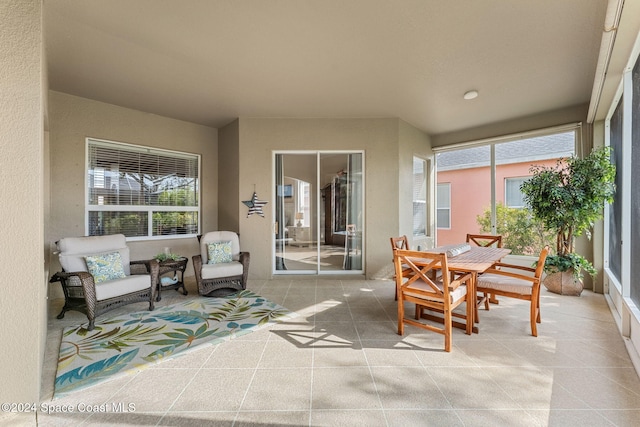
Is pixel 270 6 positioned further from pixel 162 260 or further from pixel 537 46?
pixel 162 260

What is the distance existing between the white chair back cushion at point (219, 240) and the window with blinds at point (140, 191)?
1211 mm

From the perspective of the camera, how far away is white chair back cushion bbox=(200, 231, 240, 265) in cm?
402

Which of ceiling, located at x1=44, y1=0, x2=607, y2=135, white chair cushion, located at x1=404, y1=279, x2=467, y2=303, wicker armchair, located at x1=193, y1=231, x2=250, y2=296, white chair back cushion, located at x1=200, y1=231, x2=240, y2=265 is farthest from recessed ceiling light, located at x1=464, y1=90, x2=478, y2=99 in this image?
white chair back cushion, located at x1=200, y1=231, x2=240, y2=265

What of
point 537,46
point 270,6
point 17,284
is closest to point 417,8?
point 270,6

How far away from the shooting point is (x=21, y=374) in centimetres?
163

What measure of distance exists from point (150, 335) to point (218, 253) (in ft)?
5.14

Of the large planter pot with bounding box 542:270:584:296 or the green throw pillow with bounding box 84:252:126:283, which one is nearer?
the green throw pillow with bounding box 84:252:126:283

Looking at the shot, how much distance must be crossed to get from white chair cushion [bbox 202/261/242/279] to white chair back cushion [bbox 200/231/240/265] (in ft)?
0.80

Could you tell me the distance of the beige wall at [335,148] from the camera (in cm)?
469

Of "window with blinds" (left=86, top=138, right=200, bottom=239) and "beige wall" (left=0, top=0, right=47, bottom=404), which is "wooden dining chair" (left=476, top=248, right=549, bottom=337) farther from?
"window with blinds" (left=86, top=138, right=200, bottom=239)

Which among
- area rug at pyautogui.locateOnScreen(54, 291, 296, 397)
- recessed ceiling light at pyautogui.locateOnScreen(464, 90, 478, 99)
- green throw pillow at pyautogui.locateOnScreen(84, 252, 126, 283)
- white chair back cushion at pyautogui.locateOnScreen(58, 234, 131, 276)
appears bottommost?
area rug at pyautogui.locateOnScreen(54, 291, 296, 397)

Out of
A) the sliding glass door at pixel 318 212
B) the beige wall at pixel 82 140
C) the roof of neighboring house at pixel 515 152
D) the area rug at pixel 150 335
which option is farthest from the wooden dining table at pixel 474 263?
the beige wall at pixel 82 140

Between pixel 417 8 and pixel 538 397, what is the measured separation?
3.02 m

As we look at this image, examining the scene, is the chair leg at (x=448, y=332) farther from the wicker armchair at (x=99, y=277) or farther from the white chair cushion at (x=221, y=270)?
the wicker armchair at (x=99, y=277)
